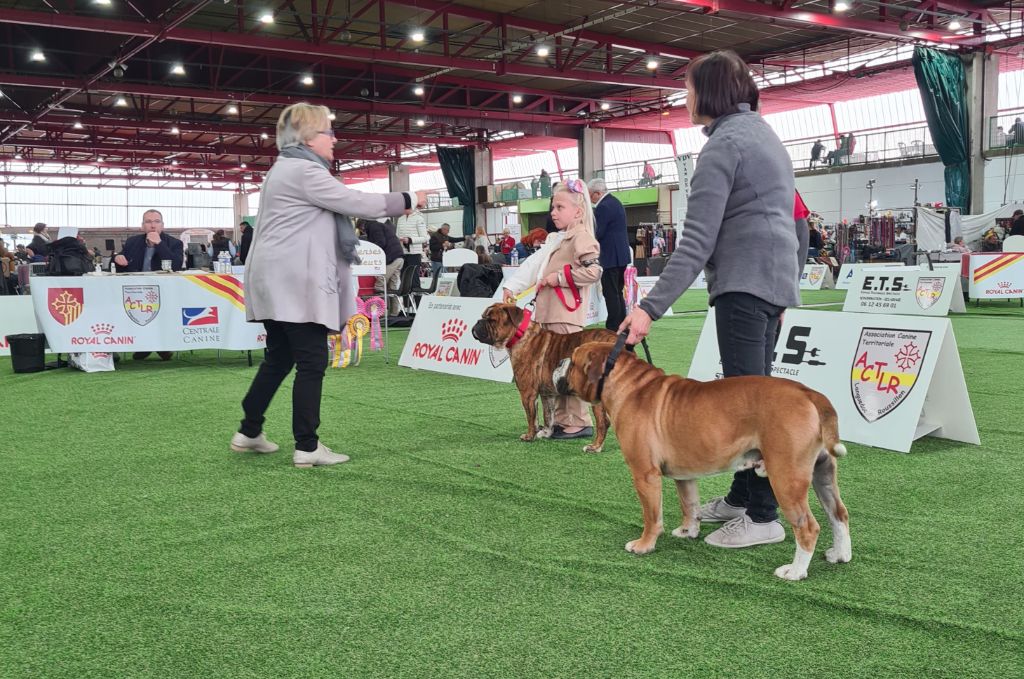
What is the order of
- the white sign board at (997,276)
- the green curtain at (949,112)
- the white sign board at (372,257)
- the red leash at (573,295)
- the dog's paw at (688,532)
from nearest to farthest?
1. the dog's paw at (688,532)
2. the red leash at (573,295)
3. the white sign board at (372,257)
4. the white sign board at (997,276)
5. the green curtain at (949,112)

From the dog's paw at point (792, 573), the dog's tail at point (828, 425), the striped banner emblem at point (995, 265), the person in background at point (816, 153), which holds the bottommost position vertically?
the dog's paw at point (792, 573)

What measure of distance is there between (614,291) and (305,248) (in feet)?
13.0

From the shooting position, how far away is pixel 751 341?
2.97m

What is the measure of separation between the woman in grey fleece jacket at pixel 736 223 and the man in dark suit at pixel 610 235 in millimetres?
3985

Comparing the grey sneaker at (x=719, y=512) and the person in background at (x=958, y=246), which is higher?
the person in background at (x=958, y=246)

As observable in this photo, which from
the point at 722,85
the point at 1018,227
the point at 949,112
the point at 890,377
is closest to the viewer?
the point at 722,85

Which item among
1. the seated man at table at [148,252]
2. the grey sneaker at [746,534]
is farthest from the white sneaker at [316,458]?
the seated man at table at [148,252]

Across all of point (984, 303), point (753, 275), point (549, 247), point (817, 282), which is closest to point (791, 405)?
point (753, 275)

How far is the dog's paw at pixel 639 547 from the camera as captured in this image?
9.98 feet

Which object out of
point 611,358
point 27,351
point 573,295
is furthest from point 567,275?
point 27,351

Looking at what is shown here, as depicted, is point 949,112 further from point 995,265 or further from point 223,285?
point 223,285

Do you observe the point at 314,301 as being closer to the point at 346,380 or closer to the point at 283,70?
the point at 346,380

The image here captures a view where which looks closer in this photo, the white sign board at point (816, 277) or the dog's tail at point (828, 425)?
the dog's tail at point (828, 425)

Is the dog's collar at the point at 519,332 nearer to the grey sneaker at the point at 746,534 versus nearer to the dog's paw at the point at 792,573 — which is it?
the grey sneaker at the point at 746,534
